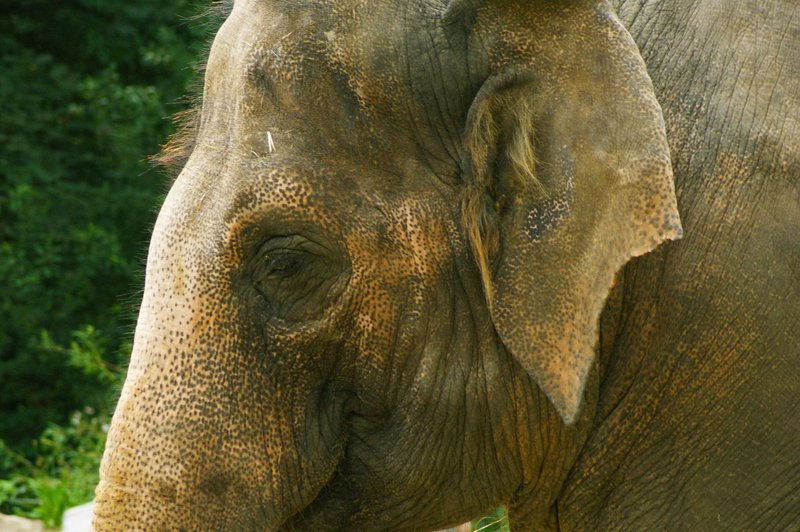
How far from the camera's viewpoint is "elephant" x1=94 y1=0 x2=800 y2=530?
2.37 meters

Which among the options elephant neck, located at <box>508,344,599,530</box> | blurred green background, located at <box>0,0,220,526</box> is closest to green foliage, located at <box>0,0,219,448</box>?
blurred green background, located at <box>0,0,220,526</box>

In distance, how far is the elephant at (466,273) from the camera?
7.77ft

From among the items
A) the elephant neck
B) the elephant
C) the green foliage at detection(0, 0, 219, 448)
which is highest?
the green foliage at detection(0, 0, 219, 448)

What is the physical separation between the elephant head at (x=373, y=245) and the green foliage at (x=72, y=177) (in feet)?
18.7

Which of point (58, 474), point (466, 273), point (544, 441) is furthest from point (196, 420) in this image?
point (58, 474)

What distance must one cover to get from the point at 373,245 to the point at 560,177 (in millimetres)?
349

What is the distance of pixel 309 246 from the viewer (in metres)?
2.44

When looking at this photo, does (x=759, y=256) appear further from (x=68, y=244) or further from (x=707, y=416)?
(x=68, y=244)

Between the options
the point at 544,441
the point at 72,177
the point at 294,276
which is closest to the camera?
the point at 294,276

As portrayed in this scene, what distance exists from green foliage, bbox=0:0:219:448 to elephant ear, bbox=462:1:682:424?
583 centimetres

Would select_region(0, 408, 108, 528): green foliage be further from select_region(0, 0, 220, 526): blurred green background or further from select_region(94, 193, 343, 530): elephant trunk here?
select_region(94, 193, 343, 530): elephant trunk

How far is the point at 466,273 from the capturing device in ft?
8.27

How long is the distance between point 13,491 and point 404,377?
164 inches

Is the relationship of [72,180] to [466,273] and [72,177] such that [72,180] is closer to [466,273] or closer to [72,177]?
[72,177]
